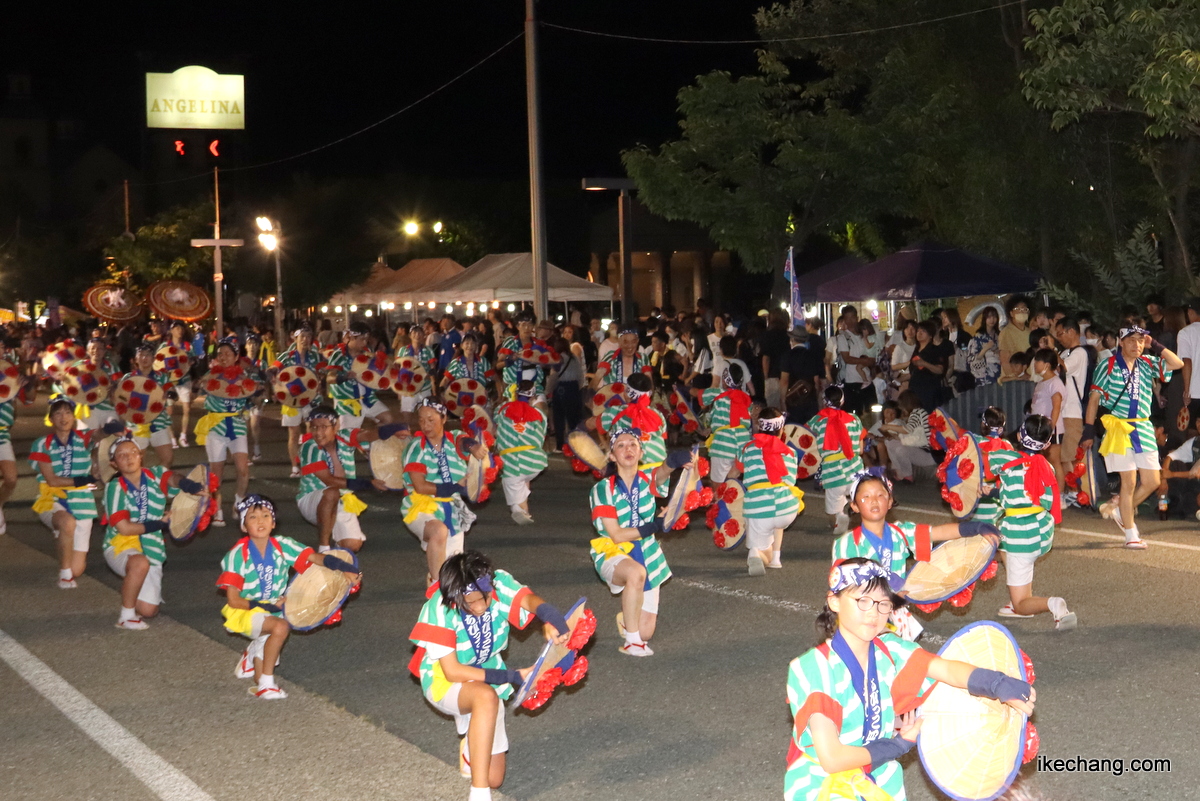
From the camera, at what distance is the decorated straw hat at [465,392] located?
1573 centimetres

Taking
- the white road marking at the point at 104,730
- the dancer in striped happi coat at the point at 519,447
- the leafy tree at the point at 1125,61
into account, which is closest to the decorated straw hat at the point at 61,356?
the dancer in striped happi coat at the point at 519,447

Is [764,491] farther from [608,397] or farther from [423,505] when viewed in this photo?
[608,397]

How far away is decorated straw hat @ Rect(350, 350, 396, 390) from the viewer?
1535 centimetres

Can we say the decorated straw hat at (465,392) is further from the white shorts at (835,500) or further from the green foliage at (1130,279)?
the green foliage at (1130,279)

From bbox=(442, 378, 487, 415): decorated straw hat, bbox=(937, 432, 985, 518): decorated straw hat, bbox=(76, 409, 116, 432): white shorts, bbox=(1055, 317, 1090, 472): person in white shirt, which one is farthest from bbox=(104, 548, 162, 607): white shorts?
bbox=(1055, 317, 1090, 472): person in white shirt

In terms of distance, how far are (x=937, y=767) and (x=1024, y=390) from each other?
39.8 ft

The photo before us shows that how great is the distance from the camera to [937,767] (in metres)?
3.78

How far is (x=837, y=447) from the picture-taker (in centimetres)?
→ 1155

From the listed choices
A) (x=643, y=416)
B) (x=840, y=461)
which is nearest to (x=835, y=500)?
(x=840, y=461)

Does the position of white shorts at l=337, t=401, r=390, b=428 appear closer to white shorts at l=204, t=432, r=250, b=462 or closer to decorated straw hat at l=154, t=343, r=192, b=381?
white shorts at l=204, t=432, r=250, b=462

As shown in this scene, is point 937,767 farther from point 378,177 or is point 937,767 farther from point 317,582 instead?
point 378,177

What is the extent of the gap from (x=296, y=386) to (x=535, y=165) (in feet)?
23.2

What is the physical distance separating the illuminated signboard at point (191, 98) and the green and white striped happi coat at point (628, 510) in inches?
2152

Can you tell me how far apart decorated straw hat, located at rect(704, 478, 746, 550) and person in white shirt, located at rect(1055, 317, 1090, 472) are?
3824 millimetres
